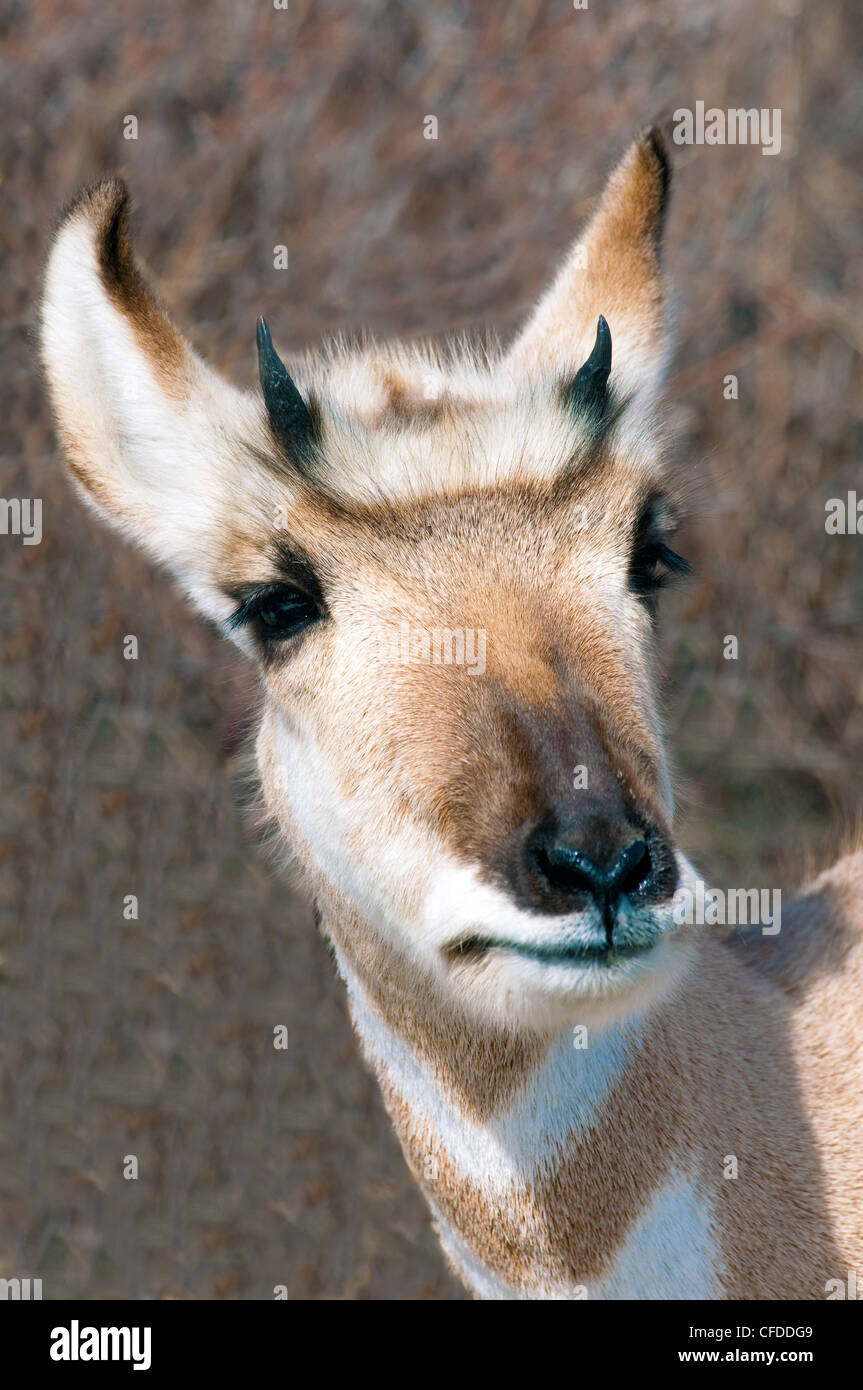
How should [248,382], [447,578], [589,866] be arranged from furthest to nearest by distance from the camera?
1. [248,382]
2. [447,578]
3. [589,866]

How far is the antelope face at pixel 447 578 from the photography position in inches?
122

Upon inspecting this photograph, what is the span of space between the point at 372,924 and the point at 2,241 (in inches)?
222

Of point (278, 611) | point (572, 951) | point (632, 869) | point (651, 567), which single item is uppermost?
point (651, 567)

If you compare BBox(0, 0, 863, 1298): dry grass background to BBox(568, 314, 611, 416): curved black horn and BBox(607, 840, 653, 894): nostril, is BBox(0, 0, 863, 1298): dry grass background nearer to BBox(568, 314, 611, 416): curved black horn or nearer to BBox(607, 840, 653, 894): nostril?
BBox(568, 314, 611, 416): curved black horn

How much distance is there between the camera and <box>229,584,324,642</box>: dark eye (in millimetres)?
3816

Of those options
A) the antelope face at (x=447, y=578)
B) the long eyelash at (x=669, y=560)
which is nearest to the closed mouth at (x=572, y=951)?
the antelope face at (x=447, y=578)

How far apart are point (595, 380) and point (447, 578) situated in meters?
0.75

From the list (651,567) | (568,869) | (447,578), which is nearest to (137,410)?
(447,578)

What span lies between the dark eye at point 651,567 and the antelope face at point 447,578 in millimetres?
12

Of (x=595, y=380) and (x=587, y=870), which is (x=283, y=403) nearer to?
(x=595, y=380)

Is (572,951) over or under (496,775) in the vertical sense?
under

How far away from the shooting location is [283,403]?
12.5 feet

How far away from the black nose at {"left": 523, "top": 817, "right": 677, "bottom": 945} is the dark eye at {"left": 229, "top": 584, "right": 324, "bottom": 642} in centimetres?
110

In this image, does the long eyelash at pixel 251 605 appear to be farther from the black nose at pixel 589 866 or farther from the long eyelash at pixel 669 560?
the black nose at pixel 589 866
